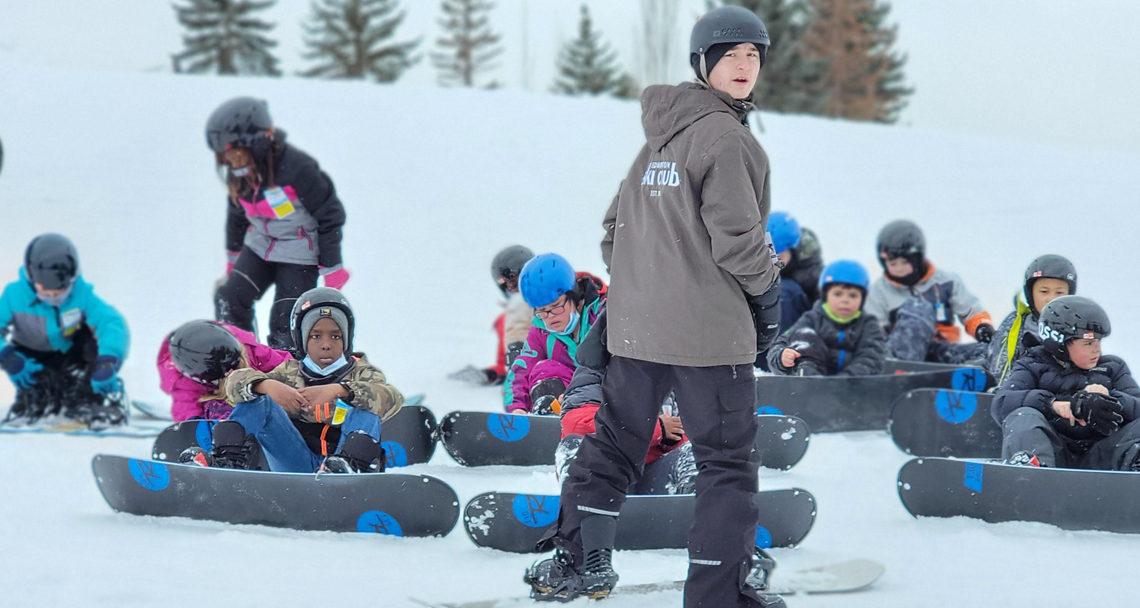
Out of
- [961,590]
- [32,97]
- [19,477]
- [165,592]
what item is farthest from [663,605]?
[32,97]

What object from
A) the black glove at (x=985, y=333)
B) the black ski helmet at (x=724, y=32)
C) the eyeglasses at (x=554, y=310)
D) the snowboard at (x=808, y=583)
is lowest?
the snowboard at (x=808, y=583)

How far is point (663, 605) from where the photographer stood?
3.02m

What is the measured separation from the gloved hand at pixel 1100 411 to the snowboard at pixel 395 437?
2.79 meters

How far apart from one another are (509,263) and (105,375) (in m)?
2.38

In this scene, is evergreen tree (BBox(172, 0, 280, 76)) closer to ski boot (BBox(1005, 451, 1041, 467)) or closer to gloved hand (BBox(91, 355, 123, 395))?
gloved hand (BBox(91, 355, 123, 395))

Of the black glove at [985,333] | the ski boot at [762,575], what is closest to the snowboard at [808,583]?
the ski boot at [762,575]

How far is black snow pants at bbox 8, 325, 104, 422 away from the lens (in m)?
6.02

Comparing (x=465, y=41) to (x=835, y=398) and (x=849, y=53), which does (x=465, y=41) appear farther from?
(x=835, y=398)

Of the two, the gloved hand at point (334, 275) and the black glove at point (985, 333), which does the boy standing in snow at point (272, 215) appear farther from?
the black glove at point (985, 333)

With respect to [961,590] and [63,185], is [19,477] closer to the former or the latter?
[961,590]

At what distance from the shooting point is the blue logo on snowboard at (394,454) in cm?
488

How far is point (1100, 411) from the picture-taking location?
3984 mm

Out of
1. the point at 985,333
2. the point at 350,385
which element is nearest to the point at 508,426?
the point at 350,385

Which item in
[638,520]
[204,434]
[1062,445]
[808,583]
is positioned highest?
[1062,445]
